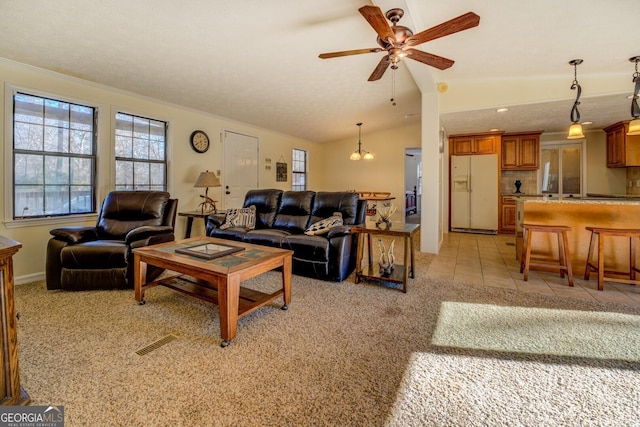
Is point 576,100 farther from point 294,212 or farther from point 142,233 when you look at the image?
point 142,233

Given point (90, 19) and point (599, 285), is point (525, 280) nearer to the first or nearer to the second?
point (599, 285)

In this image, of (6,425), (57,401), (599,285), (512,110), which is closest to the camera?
(6,425)

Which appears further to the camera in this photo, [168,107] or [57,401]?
[168,107]

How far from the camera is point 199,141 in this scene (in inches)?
195

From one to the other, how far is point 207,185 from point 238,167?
1.37 m

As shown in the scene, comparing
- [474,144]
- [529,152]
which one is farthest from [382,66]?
[529,152]

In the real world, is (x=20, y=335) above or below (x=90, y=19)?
below

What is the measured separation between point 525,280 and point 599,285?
2.03 feet

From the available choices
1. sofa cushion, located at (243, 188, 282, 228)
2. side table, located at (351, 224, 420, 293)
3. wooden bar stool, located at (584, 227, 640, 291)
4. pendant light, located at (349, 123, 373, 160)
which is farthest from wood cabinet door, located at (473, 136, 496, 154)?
sofa cushion, located at (243, 188, 282, 228)

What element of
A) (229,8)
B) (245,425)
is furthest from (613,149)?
(245,425)

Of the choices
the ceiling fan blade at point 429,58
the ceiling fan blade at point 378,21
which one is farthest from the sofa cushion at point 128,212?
the ceiling fan blade at point 429,58

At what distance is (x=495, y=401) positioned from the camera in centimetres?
146

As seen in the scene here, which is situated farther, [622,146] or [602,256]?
[622,146]

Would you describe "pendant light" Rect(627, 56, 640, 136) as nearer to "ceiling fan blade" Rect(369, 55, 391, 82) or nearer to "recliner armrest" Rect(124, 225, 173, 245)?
"ceiling fan blade" Rect(369, 55, 391, 82)
